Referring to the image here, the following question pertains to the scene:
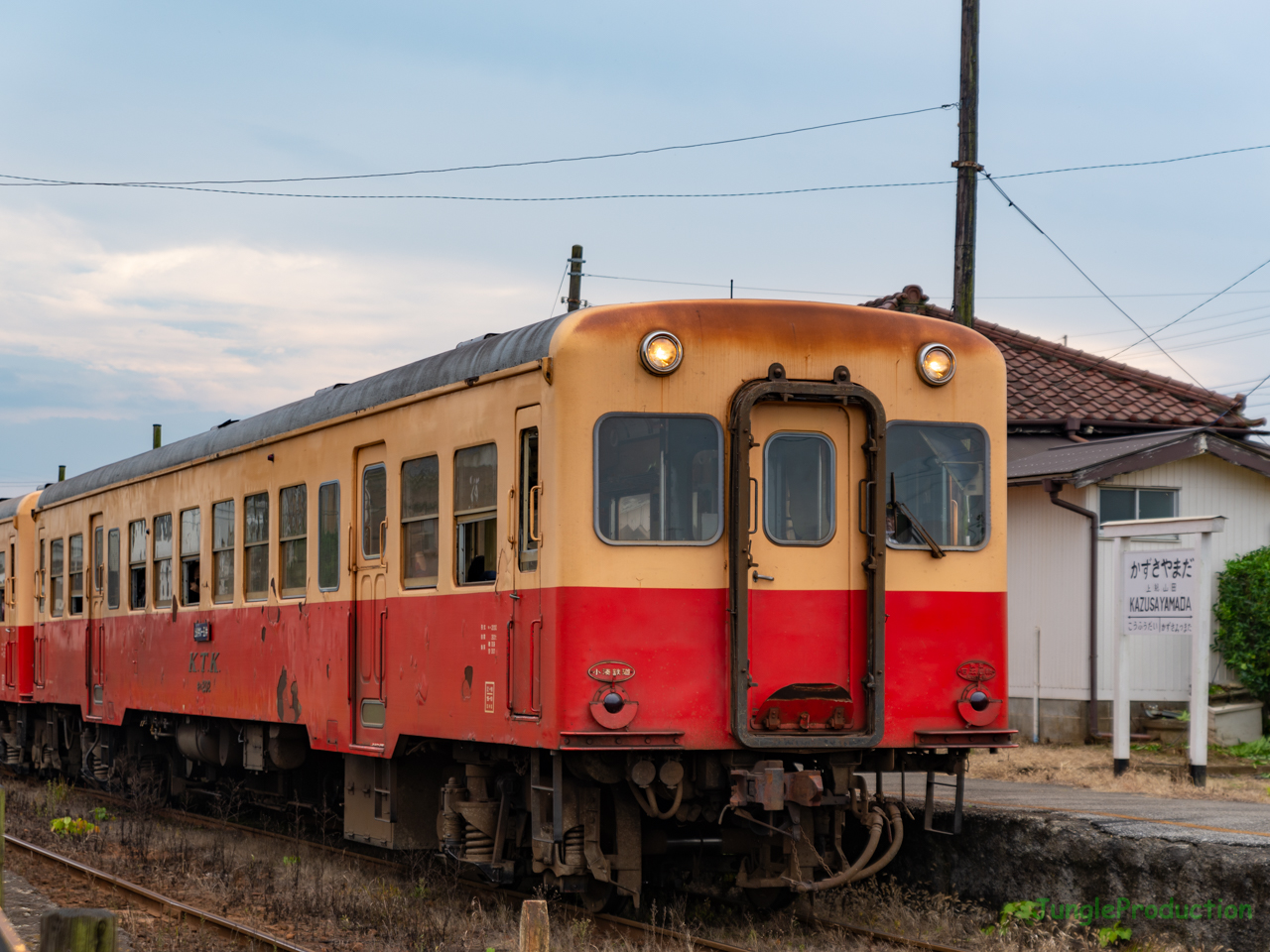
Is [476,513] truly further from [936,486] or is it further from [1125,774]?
[1125,774]

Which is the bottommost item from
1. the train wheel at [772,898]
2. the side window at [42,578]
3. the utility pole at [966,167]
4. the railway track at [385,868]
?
the railway track at [385,868]

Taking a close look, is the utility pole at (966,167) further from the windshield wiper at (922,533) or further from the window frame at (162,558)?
the window frame at (162,558)

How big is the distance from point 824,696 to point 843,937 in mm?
1376

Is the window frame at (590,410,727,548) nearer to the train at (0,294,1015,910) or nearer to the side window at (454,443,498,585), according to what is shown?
the train at (0,294,1015,910)

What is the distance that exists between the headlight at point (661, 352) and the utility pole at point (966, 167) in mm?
6430

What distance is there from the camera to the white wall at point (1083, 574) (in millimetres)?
16438

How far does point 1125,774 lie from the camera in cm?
1312

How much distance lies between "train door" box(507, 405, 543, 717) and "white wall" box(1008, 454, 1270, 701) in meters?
9.71

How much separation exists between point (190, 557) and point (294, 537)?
8.42ft

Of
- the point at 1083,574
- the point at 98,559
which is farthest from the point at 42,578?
the point at 1083,574

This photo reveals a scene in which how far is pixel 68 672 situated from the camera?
56.3 ft

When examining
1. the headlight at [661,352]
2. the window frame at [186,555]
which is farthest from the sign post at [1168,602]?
the window frame at [186,555]

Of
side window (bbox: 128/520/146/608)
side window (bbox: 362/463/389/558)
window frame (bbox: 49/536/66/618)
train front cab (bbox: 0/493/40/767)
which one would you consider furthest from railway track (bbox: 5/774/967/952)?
train front cab (bbox: 0/493/40/767)

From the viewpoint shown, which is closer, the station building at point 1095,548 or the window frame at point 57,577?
the station building at point 1095,548
